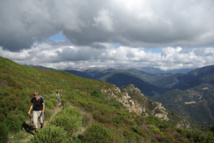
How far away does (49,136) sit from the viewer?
5.21 metres

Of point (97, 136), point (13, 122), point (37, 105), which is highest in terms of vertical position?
point (37, 105)

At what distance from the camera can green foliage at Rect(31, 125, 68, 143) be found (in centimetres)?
499

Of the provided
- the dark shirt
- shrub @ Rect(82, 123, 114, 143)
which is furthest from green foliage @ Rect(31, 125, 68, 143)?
the dark shirt

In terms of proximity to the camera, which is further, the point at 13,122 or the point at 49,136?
the point at 13,122

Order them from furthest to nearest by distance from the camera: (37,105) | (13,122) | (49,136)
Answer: (37,105) < (13,122) < (49,136)

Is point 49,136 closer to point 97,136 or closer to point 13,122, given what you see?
point 97,136

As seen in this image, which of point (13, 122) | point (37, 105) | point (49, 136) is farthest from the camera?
point (37, 105)

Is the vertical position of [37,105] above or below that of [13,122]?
above

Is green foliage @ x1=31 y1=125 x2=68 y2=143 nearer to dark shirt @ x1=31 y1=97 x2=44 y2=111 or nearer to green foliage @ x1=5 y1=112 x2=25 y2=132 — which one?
dark shirt @ x1=31 y1=97 x2=44 y2=111

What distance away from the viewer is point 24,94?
35.9 ft

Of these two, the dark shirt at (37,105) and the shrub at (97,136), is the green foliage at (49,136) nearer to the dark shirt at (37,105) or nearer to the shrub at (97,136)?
the shrub at (97,136)

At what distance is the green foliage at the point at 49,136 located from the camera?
4.99m

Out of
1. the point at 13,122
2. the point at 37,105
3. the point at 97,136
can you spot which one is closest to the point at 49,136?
the point at 97,136

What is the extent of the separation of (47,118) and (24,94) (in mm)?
3958
